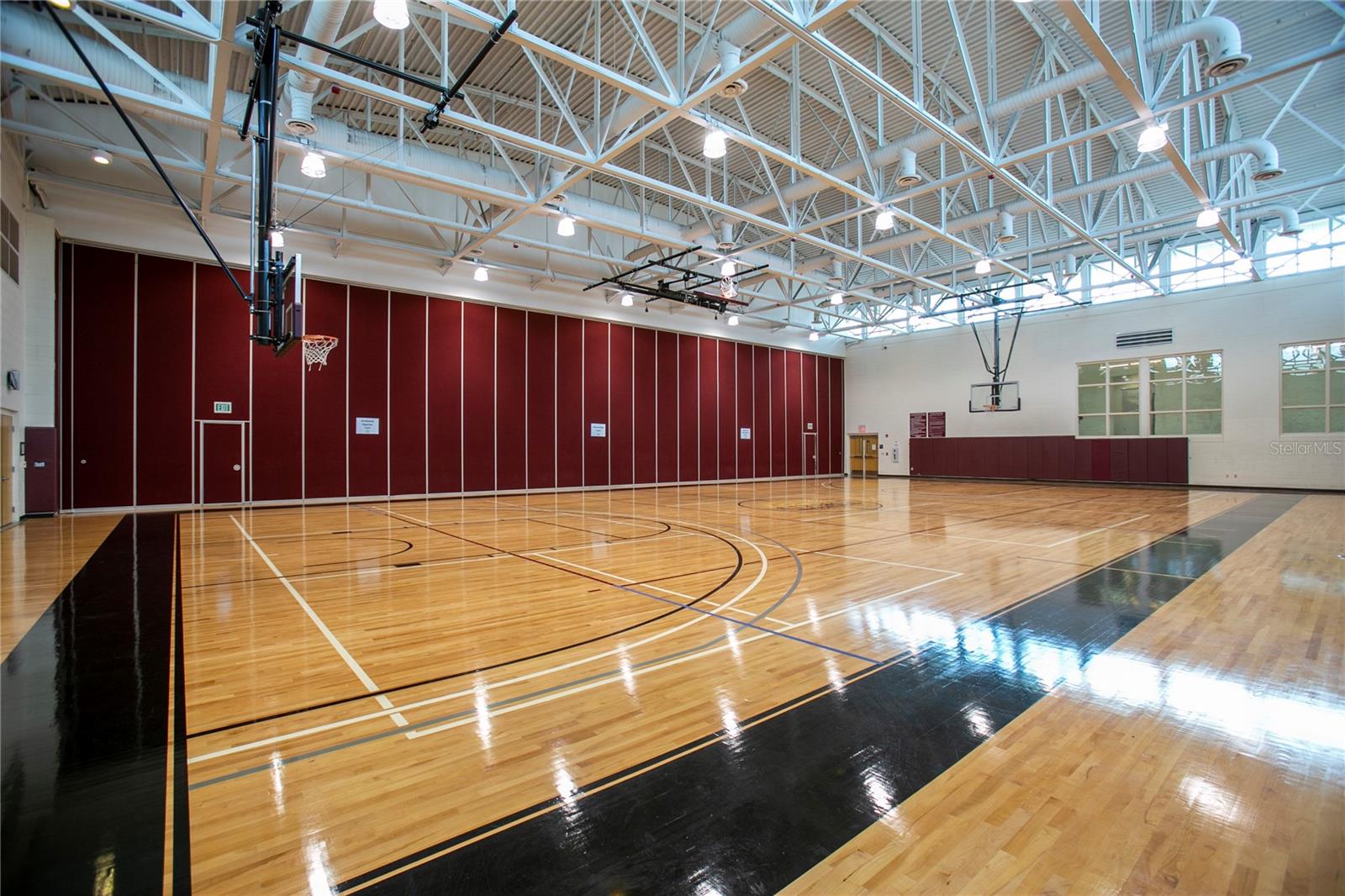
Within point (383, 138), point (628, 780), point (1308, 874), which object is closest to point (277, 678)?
point (628, 780)

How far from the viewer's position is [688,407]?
79.3 feet

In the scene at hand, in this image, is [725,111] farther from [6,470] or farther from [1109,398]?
[1109,398]

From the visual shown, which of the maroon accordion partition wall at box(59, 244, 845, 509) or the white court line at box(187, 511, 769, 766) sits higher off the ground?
the maroon accordion partition wall at box(59, 244, 845, 509)

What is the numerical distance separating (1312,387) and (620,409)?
22.5m

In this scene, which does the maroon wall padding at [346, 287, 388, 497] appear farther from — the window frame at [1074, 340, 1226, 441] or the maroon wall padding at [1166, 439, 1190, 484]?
the maroon wall padding at [1166, 439, 1190, 484]

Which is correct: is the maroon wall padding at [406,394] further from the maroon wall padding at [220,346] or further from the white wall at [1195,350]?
the white wall at [1195,350]

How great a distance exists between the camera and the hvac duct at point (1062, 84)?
8.08 metres

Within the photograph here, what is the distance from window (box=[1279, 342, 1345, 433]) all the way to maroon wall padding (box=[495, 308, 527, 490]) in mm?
24800

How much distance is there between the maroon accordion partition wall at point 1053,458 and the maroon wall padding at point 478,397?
19702mm

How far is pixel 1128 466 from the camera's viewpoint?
22.5 m

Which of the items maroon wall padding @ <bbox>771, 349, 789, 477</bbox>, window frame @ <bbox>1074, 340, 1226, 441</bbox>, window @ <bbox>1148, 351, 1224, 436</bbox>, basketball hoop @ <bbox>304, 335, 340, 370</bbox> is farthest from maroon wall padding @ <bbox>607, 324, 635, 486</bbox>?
window @ <bbox>1148, 351, 1224, 436</bbox>

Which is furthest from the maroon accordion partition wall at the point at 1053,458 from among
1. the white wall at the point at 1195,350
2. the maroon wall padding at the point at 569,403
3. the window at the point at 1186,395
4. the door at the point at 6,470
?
the door at the point at 6,470

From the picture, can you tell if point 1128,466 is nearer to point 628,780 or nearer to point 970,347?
point 970,347

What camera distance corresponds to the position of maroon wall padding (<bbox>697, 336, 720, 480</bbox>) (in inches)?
971
